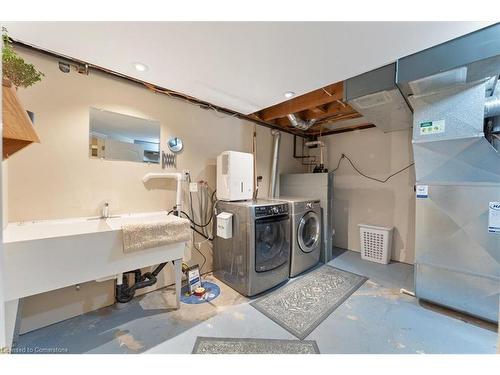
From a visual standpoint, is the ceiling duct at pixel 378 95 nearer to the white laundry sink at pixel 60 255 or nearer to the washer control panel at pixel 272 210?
the washer control panel at pixel 272 210

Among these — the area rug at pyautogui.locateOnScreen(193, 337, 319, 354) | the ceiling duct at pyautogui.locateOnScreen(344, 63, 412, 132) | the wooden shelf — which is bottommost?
the area rug at pyautogui.locateOnScreen(193, 337, 319, 354)

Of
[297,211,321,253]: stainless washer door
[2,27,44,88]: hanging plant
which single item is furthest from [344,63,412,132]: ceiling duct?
[2,27,44,88]: hanging plant

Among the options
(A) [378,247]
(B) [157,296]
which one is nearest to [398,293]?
(A) [378,247]

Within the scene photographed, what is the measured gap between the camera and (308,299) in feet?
6.60

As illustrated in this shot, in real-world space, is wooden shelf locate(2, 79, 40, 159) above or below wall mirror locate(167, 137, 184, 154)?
below

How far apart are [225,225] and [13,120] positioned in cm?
165

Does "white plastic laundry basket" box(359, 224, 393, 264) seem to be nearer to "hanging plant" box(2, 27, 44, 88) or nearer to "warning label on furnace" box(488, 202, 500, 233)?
"warning label on furnace" box(488, 202, 500, 233)

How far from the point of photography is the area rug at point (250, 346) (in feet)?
4.49

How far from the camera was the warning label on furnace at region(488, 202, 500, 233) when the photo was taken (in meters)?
1.58

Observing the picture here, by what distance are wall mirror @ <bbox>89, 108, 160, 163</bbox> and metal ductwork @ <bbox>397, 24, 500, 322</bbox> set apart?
7.83 ft

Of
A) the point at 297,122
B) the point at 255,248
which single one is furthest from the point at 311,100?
the point at 255,248

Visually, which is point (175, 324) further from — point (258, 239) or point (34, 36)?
point (34, 36)

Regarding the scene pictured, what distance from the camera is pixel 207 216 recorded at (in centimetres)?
258

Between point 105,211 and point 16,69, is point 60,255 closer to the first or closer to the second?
point 105,211
